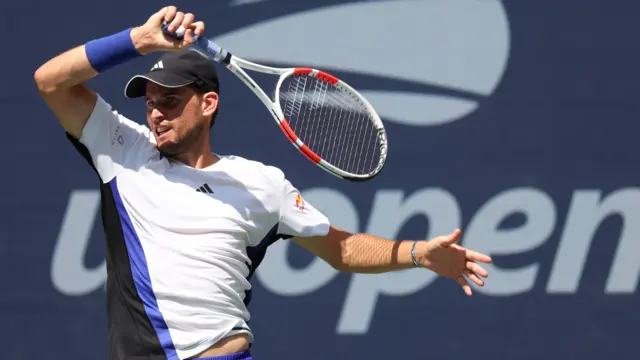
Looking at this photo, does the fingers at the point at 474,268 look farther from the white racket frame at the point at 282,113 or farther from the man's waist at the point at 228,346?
the man's waist at the point at 228,346

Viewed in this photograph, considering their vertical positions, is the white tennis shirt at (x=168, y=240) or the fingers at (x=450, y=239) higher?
the fingers at (x=450, y=239)

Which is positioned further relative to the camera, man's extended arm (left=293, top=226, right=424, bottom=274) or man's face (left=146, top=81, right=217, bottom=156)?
man's extended arm (left=293, top=226, right=424, bottom=274)

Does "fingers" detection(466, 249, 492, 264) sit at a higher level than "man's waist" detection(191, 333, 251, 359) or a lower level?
higher

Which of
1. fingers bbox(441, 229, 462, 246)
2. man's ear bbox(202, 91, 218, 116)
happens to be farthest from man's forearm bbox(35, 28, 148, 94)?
fingers bbox(441, 229, 462, 246)

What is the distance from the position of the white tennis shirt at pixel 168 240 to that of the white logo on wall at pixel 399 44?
2.06 m

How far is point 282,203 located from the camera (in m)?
3.69

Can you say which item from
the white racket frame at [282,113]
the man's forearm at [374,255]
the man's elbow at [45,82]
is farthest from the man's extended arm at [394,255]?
the man's elbow at [45,82]

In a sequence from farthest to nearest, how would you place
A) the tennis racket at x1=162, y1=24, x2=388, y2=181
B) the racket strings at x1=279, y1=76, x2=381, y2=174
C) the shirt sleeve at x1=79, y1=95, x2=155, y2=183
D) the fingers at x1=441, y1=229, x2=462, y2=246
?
the racket strings at x1=279, y1=76, x2=381, y2=174, the tennis racket at x1=162, y1=24, x2=388, y2=181, the fingers at x1=441, y1=229, x2=462, y2=246, the shirt sleeve at x1=79, y1=95, x2=155, y2=183

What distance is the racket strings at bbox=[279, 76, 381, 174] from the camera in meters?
4.12

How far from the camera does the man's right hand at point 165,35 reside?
3246 mm

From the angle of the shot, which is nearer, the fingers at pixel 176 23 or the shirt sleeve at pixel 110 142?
the fingers at pixel 176 23

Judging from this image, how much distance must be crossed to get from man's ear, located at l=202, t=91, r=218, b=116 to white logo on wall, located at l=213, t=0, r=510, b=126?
1895 millimetres

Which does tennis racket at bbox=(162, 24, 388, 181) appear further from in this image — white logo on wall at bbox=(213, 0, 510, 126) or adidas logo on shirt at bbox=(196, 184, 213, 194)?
white logo on wall at bbox=(213, 0, 510, 126)

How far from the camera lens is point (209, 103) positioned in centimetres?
371
